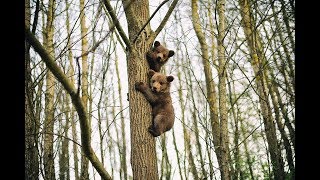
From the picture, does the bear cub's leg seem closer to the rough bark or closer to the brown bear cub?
the brown bear cub

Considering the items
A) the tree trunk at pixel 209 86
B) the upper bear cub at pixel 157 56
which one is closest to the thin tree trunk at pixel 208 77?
the tree trunk at pixel 209 86

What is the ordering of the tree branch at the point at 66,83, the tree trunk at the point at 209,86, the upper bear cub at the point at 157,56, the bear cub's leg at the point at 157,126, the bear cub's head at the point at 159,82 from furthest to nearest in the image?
the tree trunk at the point at 209,86 → the upper bear cub at the point at 157,56 → the bear cub's head at the point at 159,82 → the bear cub's leg at the point at 157,126 → the tree branch at the point at 66,83

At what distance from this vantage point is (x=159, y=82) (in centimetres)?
589

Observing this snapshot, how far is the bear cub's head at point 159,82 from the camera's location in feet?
17.6

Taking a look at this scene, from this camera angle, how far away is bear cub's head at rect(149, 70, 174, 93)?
5.37 meters

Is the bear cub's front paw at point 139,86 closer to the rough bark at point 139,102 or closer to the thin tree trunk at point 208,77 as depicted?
the rough bark at point 139,102

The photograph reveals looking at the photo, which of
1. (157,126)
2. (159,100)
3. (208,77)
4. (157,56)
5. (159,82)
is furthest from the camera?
(208,77)

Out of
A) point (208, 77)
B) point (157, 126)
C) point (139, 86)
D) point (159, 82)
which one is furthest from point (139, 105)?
point (208, 77)

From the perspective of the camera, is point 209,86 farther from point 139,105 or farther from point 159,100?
point 139,105

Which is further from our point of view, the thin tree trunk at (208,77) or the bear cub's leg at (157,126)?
the thin tree trunk at (208,77)

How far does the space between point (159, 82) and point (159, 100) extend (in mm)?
391
